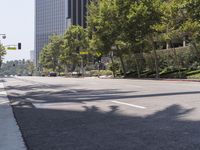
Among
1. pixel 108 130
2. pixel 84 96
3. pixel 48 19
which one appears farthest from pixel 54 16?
pixel 108 130

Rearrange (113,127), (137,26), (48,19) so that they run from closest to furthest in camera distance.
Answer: (113,127), (137,26), (48,19)

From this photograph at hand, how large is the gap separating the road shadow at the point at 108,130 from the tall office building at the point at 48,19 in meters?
155

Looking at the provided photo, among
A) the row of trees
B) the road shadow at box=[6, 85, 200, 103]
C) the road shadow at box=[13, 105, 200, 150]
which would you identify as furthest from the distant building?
the road shadow at box=[13, 105, 200, 150]

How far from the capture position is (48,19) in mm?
182500

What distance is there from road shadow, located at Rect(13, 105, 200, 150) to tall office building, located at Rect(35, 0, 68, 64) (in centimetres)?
15499

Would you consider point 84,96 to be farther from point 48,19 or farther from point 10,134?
point 48,19

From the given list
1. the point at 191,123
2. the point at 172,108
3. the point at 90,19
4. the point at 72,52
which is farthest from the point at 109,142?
the point at 72,52

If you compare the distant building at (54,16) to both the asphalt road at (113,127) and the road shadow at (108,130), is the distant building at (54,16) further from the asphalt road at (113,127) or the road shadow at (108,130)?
the road shadow at (108,130)

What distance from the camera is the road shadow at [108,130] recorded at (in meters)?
7.75

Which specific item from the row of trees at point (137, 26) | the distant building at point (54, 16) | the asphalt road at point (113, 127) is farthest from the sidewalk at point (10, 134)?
the distant building at point (54, 16)

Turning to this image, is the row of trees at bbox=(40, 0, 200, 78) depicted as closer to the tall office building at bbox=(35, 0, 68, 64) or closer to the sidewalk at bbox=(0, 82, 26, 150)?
the sidewalk at bbox=(0, 82, 26, 150)

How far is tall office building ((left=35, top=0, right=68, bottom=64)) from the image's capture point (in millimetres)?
171125

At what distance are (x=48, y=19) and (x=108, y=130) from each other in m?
176

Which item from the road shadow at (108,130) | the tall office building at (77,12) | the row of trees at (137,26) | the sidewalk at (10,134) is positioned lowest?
the sidewalk at (10,134)
